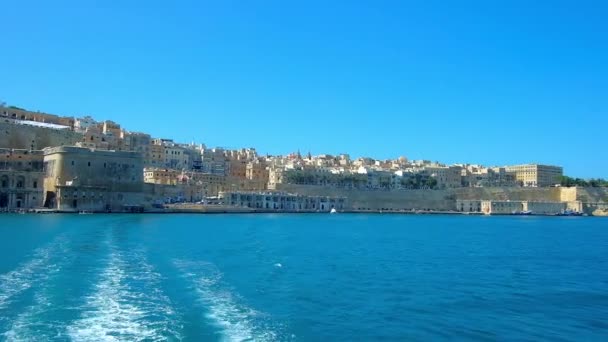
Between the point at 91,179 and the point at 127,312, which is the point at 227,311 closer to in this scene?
the point at 127,312

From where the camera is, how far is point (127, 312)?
329 inches

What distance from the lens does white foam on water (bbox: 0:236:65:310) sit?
9.41 metres

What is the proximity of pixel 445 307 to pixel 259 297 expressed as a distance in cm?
290

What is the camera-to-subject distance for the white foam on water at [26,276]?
9.41 meters

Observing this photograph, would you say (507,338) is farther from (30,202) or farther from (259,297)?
(30,202)

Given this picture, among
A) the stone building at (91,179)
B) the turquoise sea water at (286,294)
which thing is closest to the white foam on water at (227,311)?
the turquoise sea water at (286,294)

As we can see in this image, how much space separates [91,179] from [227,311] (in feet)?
107

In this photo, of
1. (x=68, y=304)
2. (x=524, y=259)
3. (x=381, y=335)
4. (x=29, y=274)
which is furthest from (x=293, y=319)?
(x=524, y=259)

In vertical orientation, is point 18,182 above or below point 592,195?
below

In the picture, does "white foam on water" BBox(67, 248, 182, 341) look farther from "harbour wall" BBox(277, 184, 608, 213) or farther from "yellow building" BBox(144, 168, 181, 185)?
"harbour wall" BBox(277, 184, 608, 213)

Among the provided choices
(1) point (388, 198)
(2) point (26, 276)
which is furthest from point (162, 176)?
(2) point (26, 276)

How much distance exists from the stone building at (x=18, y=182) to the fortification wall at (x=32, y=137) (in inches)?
167

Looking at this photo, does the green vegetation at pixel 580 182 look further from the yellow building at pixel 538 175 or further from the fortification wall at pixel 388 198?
the fortification wall at pixel 388 198

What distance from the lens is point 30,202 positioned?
123ft
